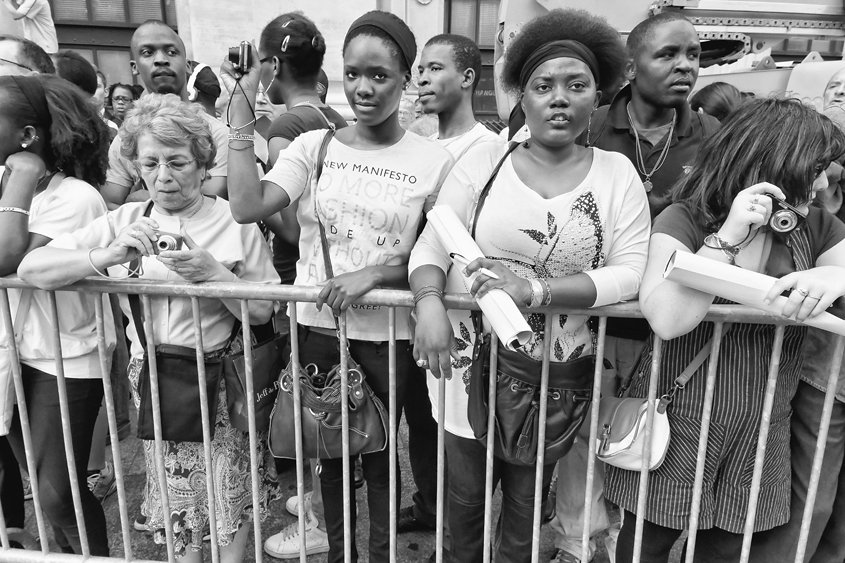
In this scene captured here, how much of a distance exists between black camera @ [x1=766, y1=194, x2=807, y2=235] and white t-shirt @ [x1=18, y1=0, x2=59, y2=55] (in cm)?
746

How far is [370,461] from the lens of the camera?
2404 mm

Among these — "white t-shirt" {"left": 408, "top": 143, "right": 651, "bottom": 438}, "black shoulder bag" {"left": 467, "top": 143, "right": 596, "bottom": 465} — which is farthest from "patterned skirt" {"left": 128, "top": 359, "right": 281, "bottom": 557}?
"white t-shirt" {"left": 408, "top": 143, "right": 651, "bottom": 438}

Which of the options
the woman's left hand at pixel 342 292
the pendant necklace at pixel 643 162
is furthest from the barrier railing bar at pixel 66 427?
the pendant necklace at pixel 643 162

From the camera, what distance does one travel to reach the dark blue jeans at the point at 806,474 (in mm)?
2018

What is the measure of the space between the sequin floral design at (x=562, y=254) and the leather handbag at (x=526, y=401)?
6cm

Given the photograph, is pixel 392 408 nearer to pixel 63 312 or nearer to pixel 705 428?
pixel 705 428

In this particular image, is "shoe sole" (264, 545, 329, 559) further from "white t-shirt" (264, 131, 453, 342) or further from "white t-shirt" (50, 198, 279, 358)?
"white t-shirt" (264, 131, 453, 342)

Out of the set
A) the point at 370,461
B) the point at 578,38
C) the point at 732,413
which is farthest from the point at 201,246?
the point at 732,413

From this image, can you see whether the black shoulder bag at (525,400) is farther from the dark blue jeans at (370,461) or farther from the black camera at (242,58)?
the black camera at (242,58)

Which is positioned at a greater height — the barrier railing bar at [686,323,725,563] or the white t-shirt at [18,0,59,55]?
the white t-shirt at [18,0,59,55]

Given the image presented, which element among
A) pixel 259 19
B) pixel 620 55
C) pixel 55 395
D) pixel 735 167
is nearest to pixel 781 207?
pixel 735 167

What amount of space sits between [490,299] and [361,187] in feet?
2.52

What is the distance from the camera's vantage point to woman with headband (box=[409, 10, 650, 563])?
1.81 metres

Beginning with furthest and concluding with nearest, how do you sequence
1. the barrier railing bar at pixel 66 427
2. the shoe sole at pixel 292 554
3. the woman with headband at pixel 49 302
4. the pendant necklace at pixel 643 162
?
the shoe sole at pixel 292 554 < the pendant necklace at pixel 643 162 < the woman with headband at pixel 49 302 < the barrier railing bar at pixel 66 427
